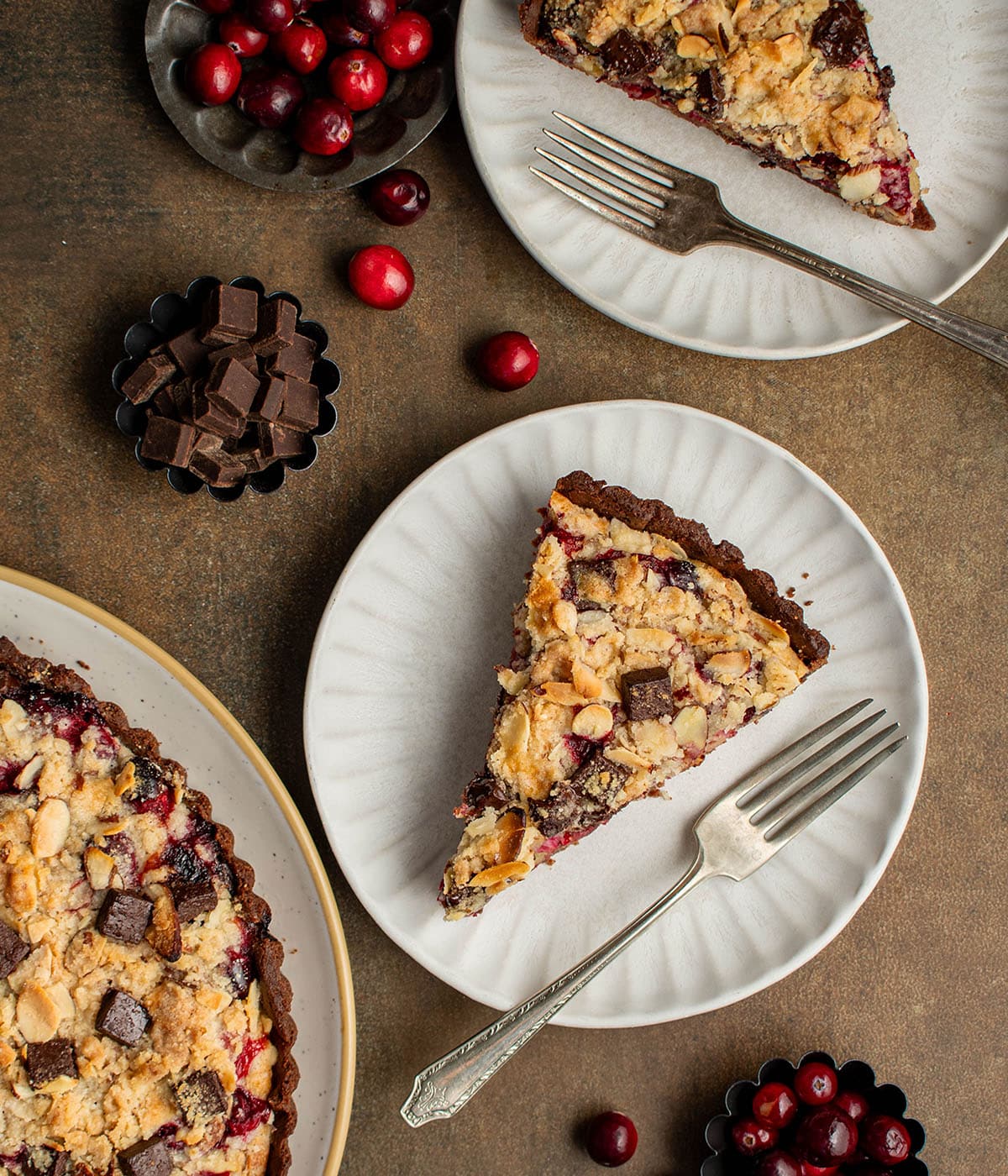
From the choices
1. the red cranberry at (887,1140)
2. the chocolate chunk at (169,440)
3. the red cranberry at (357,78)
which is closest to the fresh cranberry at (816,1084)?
the red cranberry at (887,1140)

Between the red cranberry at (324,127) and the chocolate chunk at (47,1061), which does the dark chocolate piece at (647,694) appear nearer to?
the chocolate chunk at (47,1061)

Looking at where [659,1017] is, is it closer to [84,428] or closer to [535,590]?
[535,590]

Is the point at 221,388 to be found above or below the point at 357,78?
below

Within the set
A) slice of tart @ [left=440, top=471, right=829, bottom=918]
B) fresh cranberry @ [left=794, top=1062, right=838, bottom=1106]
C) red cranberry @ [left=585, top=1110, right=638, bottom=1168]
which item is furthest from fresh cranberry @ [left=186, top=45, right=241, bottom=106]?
fresh cranberry @ [left=794, top=1062, right=838, bottom=1106]

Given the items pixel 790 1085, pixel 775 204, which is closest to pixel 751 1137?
pixel 790 1085

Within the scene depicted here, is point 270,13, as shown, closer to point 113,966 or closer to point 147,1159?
point 113,966

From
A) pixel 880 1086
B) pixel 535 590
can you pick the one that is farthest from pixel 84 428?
pixel 880 1086
